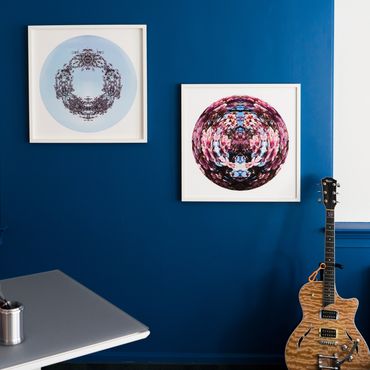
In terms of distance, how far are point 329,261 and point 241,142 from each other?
778mm

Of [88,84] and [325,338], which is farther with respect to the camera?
[88,84]

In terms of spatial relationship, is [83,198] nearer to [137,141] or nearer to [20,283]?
[137,141]

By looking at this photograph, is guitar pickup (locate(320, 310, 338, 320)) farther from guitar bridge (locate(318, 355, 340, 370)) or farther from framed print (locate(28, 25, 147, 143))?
framed print (locate(28, 25, 147, 143))

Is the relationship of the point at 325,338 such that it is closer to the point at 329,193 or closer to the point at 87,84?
the point at 329,193

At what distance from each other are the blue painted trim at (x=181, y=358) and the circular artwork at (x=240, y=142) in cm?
96

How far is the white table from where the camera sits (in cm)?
105

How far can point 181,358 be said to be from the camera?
2.68 meters

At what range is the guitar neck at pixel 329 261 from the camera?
7.67 feet

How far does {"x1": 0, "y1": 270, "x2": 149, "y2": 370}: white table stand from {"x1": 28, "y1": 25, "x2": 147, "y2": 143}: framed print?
3.94ft

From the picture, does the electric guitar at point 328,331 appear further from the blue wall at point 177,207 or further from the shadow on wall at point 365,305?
the shadow on wall at point 365,305

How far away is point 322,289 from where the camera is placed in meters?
2.35

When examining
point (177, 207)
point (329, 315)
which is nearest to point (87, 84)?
point (177, 207)

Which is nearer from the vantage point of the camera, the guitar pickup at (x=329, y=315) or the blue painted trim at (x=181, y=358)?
the guitar pickup at (x=329, y=315)

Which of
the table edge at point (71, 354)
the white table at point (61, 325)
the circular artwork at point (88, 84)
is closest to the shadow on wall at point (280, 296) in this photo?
the circular artwork at point (88, 84)
